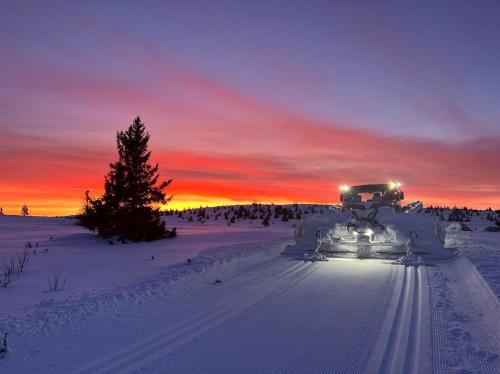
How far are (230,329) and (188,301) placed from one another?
1885 mm

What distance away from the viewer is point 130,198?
19609 millimetres

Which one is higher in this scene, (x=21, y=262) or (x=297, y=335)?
(x=21, y=262)

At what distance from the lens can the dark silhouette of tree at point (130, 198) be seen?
19.3 meters

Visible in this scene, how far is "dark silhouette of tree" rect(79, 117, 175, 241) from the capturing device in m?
19.3

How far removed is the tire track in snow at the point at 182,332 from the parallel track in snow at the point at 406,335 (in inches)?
92.4

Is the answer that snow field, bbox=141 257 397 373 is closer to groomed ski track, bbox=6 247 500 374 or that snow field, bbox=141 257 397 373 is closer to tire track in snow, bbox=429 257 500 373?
groomed ski track, bbox=6 247 500 374

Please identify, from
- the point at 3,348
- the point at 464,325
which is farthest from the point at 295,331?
the point at 3,348

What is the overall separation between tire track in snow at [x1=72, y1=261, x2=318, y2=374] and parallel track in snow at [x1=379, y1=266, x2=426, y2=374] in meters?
2.35

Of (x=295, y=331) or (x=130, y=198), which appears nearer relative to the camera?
(x=295, y=331)

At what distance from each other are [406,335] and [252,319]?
215 cm

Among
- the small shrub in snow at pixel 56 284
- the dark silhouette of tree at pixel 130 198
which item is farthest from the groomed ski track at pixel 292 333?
the dark silhouette of tree at pixel 130 198

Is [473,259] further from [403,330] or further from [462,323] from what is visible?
[403,330]

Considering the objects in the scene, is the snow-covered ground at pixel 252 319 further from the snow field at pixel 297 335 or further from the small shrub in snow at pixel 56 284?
the small shrub in snow at pixel 56 284

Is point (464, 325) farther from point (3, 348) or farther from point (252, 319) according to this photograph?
point (3, 348)
